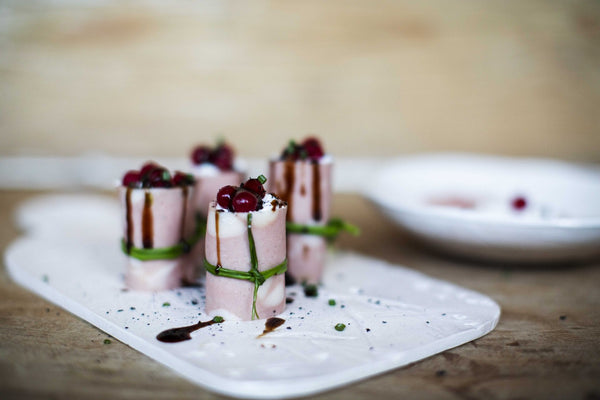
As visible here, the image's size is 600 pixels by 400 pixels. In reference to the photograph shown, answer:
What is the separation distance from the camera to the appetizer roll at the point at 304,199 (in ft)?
3.33

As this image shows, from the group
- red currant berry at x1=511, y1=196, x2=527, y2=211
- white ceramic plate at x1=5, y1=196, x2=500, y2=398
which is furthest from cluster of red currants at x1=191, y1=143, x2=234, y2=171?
red currant berry at x1=511, y1=196, x2=527, y2=211

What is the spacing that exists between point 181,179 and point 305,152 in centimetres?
22

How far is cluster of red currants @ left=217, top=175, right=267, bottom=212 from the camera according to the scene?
2.65 ft

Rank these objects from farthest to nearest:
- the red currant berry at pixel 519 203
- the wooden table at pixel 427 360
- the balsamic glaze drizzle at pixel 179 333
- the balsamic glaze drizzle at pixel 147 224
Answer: the red currant berry at pixel 519 203 → the balsamic glaze drizzle at pixel 147 224 → the balsamic glaze drizzle at pixel 179 333 → the wooden table at pixel 427 360

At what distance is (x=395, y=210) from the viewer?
1.13 meters

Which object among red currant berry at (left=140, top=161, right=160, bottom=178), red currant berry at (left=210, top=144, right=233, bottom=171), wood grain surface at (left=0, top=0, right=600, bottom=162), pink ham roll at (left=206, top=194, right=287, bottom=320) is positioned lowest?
pink ham roll at (left=206, top=194, right=287, bottom=320)

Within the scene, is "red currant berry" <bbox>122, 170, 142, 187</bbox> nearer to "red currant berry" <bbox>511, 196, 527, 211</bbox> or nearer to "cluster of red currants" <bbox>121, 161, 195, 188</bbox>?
"cluster of red currants" <bbox>121, 161, 195, 188</bbox>

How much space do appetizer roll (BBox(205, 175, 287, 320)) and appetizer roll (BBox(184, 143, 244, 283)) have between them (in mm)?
215

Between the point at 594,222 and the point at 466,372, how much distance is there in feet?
1.53

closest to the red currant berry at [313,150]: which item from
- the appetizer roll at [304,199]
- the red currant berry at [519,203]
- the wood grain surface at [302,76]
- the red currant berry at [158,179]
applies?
the appetizer roll at [304,199]

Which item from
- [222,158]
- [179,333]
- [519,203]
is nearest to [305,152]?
[222,158]

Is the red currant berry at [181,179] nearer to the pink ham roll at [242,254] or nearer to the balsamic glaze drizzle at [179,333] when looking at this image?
the pink ham roll at [242,254]

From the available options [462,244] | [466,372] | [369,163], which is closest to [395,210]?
[462,244]

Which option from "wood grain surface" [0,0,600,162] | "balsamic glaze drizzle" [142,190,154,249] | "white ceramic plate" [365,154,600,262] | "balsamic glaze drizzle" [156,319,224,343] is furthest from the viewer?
"wood grain surface" [0,0,600,162]
